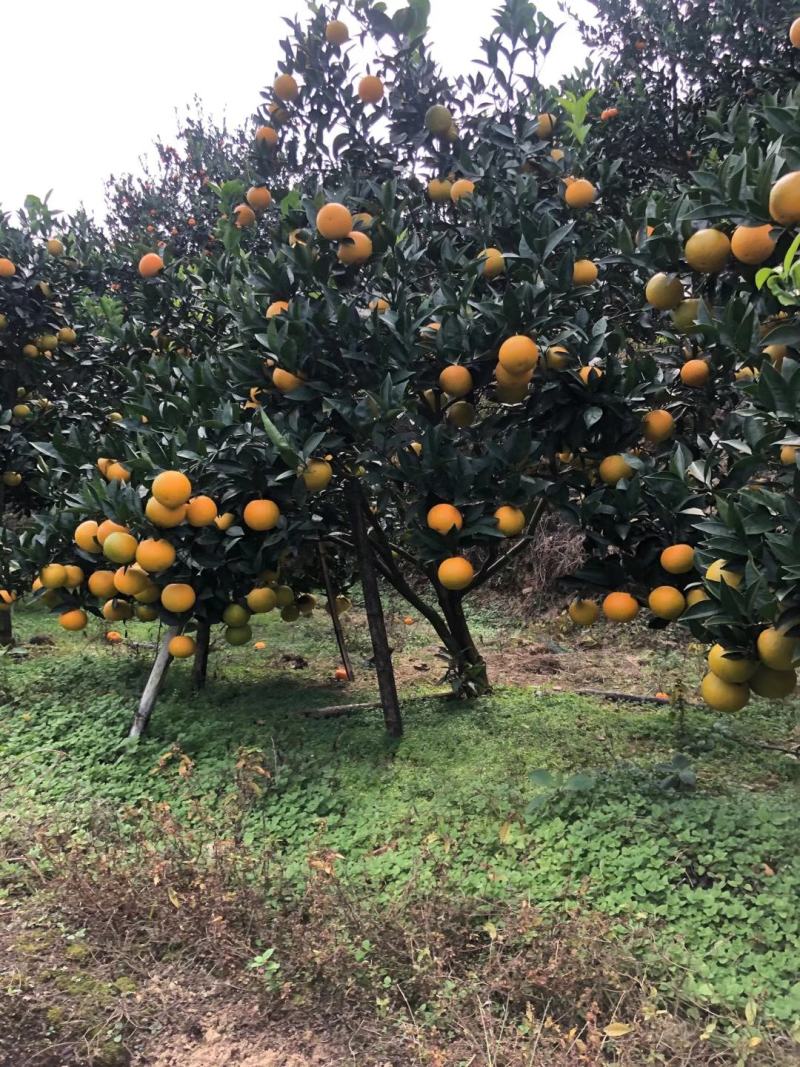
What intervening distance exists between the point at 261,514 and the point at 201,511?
8.6 inches

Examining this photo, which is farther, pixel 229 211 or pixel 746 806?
pixel 229 211

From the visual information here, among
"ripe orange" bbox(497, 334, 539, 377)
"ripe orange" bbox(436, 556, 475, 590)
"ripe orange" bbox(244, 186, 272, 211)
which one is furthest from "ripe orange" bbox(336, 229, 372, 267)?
"ripe orange" bbox(436, 556, 475, 590)

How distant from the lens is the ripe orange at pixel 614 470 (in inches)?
103

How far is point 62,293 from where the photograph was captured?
17.0ft

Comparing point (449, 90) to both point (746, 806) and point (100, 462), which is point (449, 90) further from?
point (746, 806)

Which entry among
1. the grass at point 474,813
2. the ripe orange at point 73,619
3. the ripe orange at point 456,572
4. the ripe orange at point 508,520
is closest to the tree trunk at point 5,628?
the grass at point 474,813

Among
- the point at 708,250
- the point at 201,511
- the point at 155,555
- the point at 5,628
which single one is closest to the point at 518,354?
the point at 708,250

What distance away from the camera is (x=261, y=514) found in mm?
2682

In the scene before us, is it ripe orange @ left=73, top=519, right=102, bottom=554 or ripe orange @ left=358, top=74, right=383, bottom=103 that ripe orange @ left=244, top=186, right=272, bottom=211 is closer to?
ripe orange @ left=358, top=74, right=383, bottom=103

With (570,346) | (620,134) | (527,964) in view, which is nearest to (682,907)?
(527,964)

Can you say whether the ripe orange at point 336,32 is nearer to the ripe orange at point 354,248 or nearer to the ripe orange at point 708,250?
the ripe orange at point 354,248

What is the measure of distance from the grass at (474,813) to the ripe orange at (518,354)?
152 cm

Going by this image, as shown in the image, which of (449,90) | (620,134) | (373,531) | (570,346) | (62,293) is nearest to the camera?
(570,346)

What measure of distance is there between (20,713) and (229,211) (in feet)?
9.46
